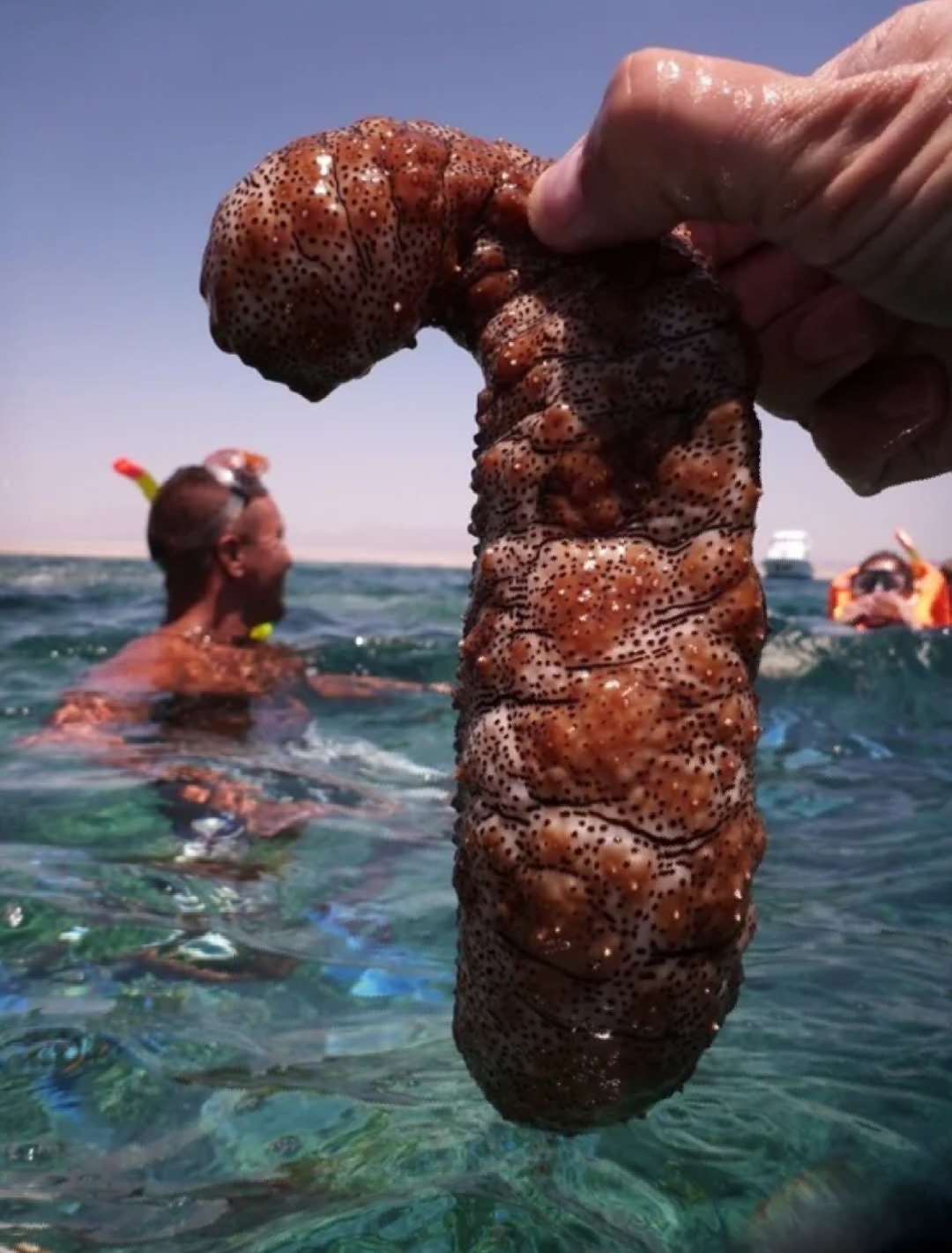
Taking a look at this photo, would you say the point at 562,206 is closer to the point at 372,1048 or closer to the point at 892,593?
the point at 372,1048

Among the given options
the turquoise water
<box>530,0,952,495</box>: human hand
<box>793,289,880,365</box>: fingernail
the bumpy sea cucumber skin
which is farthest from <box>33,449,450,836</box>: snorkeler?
<box>530,0,952,495</box>: human hand

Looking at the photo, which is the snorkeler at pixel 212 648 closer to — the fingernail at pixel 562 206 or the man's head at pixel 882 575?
the fingernail at pixel 562 206

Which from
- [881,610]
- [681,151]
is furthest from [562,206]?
[881,610]

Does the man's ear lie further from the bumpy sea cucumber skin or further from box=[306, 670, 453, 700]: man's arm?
the bumpy sea cucumber skin

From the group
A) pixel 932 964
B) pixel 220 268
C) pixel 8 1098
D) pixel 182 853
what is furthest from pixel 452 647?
pixel 220 268

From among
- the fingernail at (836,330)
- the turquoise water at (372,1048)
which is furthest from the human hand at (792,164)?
the turquoise water at (372,1048)
